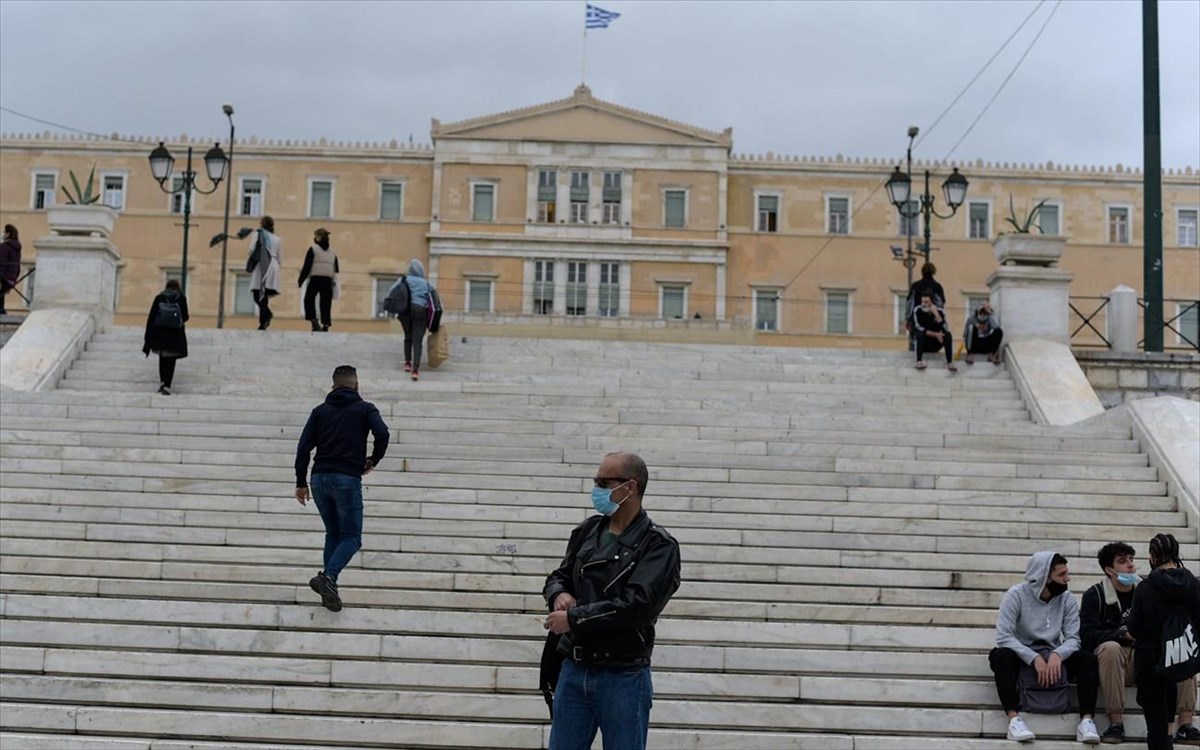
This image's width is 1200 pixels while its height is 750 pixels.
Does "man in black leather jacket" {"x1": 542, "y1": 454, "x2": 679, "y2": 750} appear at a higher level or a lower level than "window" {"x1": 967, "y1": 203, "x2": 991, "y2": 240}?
lower

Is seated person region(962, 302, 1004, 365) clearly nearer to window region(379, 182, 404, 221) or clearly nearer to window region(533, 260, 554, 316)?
window region(533, 260, 554, 316)

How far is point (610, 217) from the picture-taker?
170ft

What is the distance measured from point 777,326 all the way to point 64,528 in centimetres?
4275

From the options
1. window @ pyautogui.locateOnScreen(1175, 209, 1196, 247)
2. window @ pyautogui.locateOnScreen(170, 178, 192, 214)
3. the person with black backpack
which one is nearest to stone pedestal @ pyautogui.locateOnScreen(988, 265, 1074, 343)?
the person with black backpack

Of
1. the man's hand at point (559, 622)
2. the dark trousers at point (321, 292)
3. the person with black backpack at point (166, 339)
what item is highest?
the dark trousers at point (321, 292)

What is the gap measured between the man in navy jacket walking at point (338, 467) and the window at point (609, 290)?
42.4 metres

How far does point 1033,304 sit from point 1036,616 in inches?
342

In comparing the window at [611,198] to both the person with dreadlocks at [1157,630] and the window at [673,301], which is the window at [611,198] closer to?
the window at [673,301]

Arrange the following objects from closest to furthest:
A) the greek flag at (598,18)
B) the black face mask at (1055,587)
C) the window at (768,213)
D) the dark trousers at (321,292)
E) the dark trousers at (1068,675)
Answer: the dark trousers at (1068,675)
the black face mask at (1055,587)
the dark trousers at (321,292)
the greek flag at (598,18)
the window at (768,213)

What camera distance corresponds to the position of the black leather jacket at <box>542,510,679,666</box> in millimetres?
5391

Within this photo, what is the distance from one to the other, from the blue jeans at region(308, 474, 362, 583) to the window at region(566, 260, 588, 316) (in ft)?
140

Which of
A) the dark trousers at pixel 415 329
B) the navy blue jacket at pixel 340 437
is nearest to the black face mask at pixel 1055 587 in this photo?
the navy blue jacket at pixel 340 437

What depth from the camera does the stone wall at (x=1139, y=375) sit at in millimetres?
15750

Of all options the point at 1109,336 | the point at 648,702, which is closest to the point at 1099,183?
the point at 1109,336
